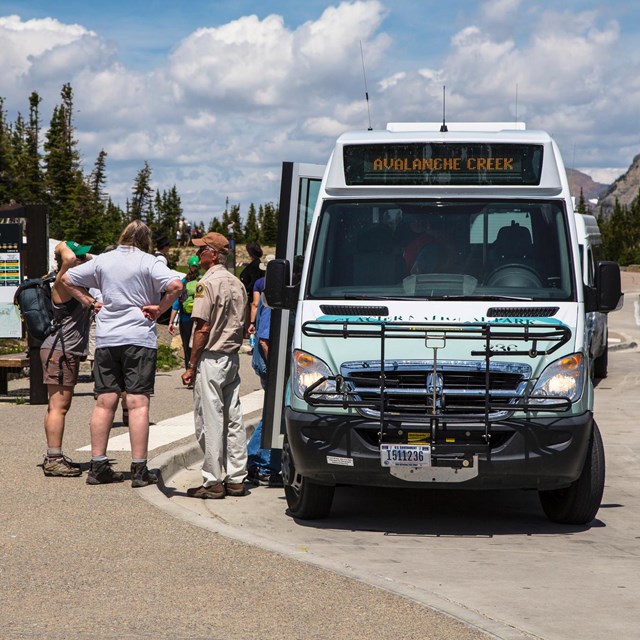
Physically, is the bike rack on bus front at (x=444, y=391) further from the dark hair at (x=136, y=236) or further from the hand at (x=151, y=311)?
the dark hair at (x=136, y=236)

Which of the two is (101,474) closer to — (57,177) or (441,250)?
(441,250)

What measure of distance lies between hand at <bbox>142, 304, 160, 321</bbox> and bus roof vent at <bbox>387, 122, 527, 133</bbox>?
2.26m

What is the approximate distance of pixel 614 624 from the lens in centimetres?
572

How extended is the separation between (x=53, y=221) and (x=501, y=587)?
58133 mm

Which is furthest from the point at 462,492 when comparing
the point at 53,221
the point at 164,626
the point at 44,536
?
the point at 53,221

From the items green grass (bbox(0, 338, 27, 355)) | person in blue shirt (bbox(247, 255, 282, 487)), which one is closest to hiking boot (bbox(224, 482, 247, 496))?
person in blue shirt (bbox(247, 255, 282, 487))

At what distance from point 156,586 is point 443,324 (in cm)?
263

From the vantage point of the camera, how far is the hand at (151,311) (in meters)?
9.09

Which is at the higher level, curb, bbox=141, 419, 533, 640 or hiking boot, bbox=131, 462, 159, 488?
hiking boot, bbox=131, 462, 159, 488

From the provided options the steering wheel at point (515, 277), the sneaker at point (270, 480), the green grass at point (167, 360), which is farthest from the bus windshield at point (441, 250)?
the green grass at point (167, 360)

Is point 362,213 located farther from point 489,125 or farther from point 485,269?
point 489,125

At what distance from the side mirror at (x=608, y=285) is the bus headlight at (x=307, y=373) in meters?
1.91

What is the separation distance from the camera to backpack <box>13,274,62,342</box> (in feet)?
32.1

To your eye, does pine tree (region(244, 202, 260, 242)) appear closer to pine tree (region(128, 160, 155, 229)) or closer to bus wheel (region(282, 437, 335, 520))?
pine tree (region(128, 160, 155, 229))
